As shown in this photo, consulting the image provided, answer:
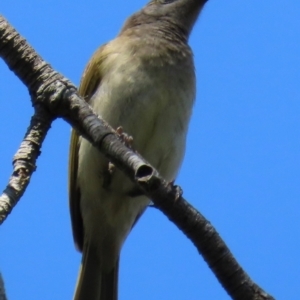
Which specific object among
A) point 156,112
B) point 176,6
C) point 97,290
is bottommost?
point 97,290

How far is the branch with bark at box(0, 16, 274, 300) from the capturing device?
123 inches

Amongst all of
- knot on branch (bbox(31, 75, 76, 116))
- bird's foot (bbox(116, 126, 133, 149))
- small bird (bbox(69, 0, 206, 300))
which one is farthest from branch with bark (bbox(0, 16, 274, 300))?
small bird (bbox(69, 0, 206, 300))

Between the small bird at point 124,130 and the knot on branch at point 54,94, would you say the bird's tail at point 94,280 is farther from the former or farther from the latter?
the knot on branch at point 54,94

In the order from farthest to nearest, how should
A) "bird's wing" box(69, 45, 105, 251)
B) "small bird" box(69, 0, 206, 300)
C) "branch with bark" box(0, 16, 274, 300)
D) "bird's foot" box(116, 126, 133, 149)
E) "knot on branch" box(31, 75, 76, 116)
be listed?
1. "bird's wing" box(69, 45, 105, 251)
2. "small bird" box(69, 0, 206, 300)
3. "bird's foot" box(116, 126, 133, 149)
4. "knot on branch" box(31, 75, 76, 116)
5. "branch with bark" box(0, 16, 274, 300)

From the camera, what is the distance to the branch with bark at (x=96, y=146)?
3119mm

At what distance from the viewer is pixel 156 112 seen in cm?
510

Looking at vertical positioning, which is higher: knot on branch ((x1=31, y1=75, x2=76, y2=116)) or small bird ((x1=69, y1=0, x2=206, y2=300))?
small bird ((x1=69, y1=0, x2=206, y2=300))

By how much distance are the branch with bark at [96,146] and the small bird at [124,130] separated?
123 centimetres

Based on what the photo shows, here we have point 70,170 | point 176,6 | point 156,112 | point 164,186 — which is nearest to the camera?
point 164,186

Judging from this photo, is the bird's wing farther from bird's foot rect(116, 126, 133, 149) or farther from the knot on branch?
the knot on branch

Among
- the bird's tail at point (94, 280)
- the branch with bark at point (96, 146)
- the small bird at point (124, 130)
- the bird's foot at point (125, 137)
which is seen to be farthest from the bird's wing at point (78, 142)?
the branch with bark at point (96, 146)

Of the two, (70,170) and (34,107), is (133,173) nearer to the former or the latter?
(34,107)

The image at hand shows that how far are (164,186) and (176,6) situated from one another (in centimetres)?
374

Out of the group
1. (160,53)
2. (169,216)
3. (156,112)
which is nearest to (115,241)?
(156,112)
